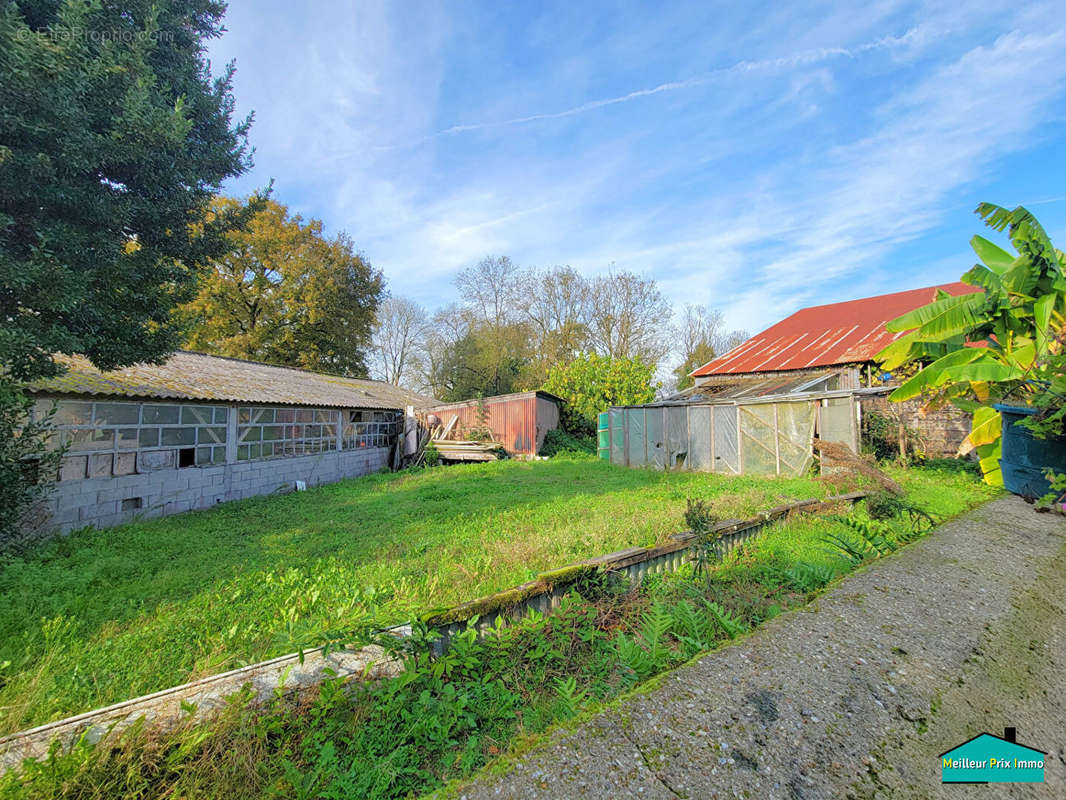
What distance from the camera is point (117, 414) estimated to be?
Answer: 8.26 m

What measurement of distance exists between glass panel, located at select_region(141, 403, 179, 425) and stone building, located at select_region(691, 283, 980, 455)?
1493 cm

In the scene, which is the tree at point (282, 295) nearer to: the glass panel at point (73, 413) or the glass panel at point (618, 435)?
the glass panel at point (73, 413)

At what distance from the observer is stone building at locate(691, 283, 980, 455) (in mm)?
11328

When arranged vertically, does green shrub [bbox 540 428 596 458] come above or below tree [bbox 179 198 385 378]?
below

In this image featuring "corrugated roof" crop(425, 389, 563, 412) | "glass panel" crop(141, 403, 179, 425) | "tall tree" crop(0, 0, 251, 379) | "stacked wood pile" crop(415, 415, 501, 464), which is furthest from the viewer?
"corrugated roof" crop(425, 389, 563, 412)

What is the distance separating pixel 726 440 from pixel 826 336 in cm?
836

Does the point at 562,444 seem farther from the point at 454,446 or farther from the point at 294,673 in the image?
the point at 294,673

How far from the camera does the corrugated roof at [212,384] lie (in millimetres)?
7816

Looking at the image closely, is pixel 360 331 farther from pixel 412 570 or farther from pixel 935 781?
pixel 935 781

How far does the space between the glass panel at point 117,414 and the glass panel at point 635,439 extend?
522 inches

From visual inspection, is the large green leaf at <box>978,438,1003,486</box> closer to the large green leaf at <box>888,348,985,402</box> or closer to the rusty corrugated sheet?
the large green leaf at <box>888,348,985,402</box>

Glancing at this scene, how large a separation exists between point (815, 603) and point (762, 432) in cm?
1034

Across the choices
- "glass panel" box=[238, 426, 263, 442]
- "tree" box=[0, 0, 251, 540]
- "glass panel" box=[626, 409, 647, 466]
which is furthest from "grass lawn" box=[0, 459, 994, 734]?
"glass panel" box=[626, 409, 647, 466]

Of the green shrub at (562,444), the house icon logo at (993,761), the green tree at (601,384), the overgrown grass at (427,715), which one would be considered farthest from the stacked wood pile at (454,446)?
the house icon logo at (993,761)
